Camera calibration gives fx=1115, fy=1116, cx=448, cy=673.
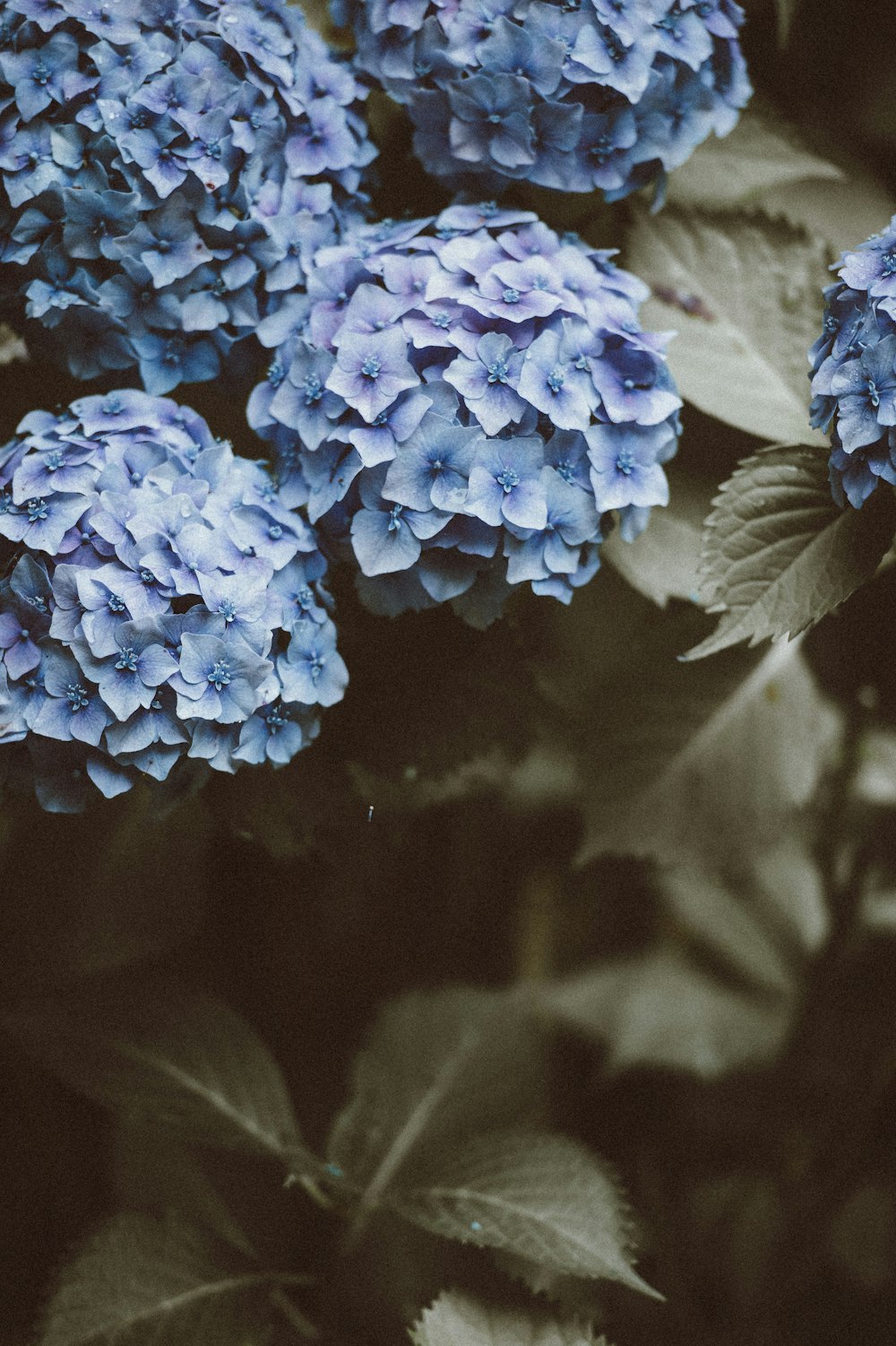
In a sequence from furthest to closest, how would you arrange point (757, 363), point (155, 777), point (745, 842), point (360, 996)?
point (360, 996) → point (745, 842) → point (757, 363) → point (155, 777)

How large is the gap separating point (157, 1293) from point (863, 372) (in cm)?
100

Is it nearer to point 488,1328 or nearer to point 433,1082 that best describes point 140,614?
point 488,1328

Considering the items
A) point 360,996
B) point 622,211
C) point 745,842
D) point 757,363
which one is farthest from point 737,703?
point 360,996

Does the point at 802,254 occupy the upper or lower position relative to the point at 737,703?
upper

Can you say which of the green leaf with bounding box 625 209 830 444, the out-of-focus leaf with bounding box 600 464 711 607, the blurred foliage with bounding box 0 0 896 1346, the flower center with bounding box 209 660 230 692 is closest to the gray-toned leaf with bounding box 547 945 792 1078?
the blurred foliage with bounding box 0 0 896 1346

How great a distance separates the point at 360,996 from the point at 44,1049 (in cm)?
51

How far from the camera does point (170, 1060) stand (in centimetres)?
109

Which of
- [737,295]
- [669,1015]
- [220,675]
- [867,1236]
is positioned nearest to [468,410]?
[220,675]

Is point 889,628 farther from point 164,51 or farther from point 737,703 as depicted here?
point 164,51

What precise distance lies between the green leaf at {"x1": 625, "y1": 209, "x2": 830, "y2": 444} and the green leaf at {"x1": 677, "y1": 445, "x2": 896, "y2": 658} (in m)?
0.17

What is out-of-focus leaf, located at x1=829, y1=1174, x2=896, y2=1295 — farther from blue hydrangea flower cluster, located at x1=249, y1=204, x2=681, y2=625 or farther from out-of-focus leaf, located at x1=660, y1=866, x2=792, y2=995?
blue hydrangea flower cluster, located at x1=249, y1=204, x2=681, y2=625

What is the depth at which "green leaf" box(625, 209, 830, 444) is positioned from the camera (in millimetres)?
1024

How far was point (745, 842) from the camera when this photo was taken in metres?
1.16

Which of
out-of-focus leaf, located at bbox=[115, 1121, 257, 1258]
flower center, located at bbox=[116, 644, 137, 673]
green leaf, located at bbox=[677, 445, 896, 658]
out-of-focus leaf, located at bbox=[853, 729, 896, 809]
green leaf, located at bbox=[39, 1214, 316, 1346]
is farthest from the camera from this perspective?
out-of-focus leaf, located at bbox=[853, 729, 896, 809]
